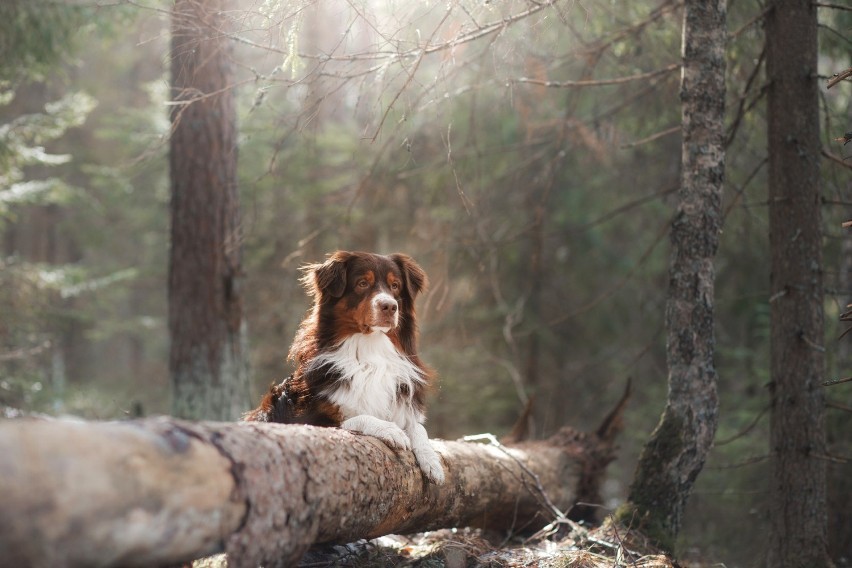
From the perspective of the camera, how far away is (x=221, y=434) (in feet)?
11.4

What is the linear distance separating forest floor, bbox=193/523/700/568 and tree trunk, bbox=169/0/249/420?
339 centimetres

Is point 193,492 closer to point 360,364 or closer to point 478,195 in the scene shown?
point 360,364

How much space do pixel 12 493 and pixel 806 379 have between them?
5840mm

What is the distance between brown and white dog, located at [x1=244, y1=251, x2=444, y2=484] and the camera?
5156 millimetres

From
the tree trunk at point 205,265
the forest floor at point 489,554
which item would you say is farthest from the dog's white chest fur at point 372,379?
the tree trunk at point 205,265

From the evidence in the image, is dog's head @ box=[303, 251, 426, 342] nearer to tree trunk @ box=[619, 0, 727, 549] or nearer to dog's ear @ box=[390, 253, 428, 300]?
dog's ear @ box=[390, 253, 428, 300]

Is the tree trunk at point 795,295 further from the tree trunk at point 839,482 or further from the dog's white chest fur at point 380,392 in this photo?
the dog's white chest fur at point 380,392

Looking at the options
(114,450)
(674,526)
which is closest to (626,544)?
(674,526)

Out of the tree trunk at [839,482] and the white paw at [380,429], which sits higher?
the white paw at [380,429]

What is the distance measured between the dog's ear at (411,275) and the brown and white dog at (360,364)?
2 centimetres

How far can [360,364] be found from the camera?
5.30 meters

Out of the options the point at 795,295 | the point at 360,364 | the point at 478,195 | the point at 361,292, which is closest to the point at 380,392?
the point at 360,364

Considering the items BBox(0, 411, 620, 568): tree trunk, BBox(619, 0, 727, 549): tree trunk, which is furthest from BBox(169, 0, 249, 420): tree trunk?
BBox(619, 0, 727, 549): tree trunk

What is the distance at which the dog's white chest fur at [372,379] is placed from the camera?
5199 millimetres
